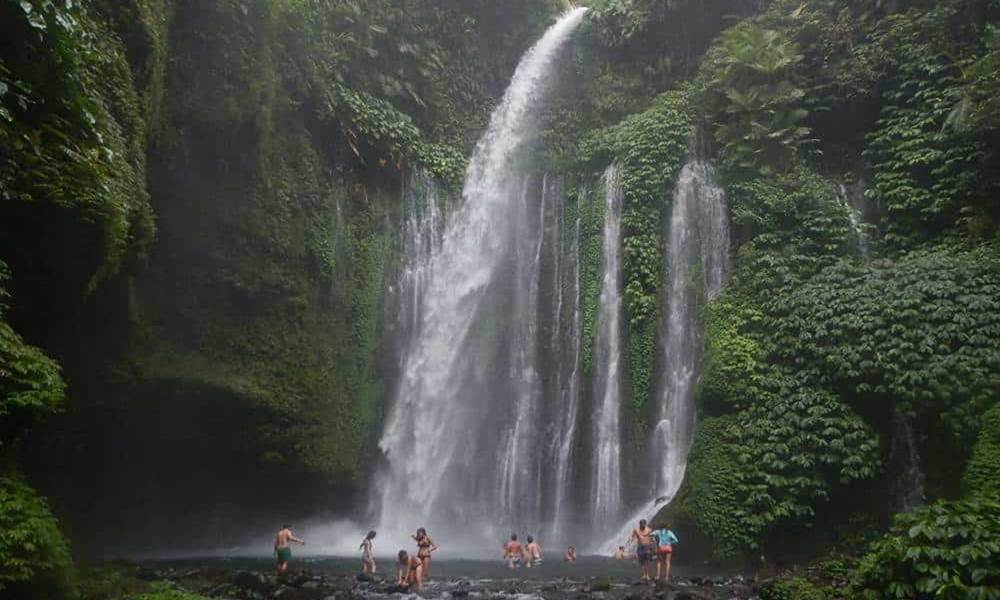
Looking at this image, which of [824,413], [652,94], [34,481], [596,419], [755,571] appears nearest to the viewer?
[755,571]

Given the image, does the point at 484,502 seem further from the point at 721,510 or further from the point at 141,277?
the point at 141,277

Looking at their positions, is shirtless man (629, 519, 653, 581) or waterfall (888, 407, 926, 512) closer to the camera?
shirtless man (629, 519, 653, 581)

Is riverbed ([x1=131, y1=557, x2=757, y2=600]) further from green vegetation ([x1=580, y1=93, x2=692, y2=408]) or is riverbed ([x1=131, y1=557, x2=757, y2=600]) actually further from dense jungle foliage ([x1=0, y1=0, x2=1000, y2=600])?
green vegetation ([x1=580, y1=93, x2=692, y2=408])

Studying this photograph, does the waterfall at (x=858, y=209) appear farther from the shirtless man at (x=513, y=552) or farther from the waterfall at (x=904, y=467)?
the shirtless man at (x=513, y=552)

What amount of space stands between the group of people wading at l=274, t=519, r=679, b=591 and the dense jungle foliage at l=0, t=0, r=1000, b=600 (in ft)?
3.27

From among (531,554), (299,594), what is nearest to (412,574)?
(299,594)

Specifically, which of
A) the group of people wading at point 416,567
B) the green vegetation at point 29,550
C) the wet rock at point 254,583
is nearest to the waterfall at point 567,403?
the group of people wading at point 416,567

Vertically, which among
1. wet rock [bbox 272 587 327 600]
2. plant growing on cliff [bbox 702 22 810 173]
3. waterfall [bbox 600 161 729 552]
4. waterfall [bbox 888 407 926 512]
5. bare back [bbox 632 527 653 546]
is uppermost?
plant growing on cliff [bbox 702 22 810 173]

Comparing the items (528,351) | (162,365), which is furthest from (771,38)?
(162,365)

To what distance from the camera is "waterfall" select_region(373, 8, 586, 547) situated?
16.0 m

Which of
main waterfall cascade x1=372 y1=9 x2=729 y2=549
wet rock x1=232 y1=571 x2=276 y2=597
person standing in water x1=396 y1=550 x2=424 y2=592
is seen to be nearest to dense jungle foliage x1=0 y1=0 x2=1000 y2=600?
main waterfall cascade x1=372 y1=9 x2=729 y2=549

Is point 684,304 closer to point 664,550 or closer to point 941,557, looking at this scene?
point 664,550

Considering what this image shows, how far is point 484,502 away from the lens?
1589cm

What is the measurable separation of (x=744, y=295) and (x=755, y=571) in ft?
18.3
